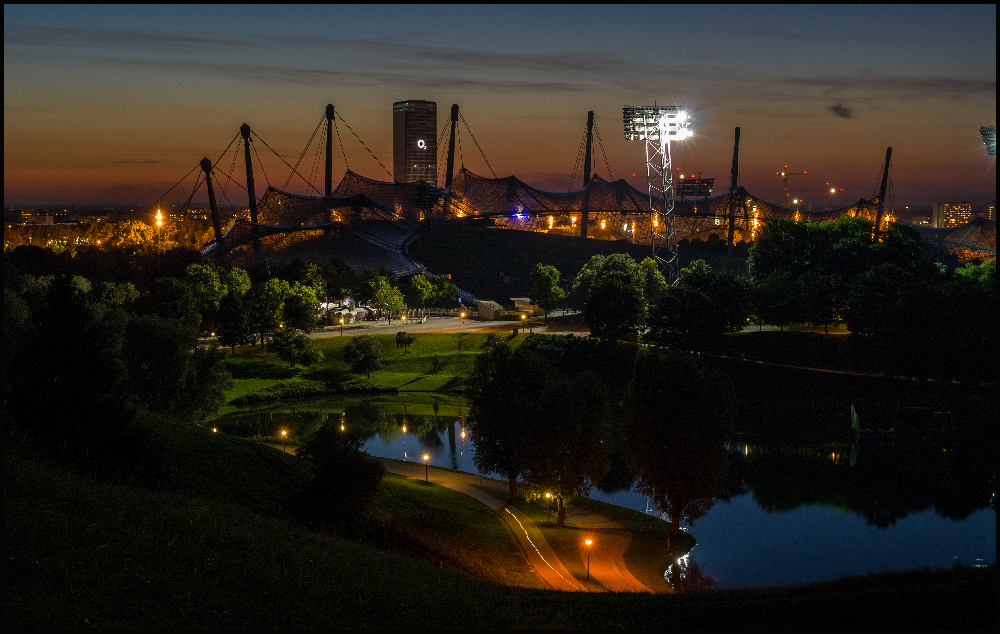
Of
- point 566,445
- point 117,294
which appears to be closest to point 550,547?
point 566,445

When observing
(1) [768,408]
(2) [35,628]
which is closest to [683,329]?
(1) [768,408]

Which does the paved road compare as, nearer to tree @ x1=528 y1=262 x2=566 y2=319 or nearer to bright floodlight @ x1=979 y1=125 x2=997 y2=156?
tree @ x1=528 y1=262 x2=566 y2=319

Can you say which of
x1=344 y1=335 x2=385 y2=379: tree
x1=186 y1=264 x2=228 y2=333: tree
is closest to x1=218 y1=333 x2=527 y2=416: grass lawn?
x1=344 y1=335 x2=385 y2=379: tree

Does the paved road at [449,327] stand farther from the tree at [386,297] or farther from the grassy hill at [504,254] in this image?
the grassy hill at [504,254]

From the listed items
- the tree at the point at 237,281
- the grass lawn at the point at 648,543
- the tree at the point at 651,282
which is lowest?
the grass lawn at the point at 648,543

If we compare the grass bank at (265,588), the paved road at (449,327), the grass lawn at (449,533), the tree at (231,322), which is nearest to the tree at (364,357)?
the paved road at (449,327)

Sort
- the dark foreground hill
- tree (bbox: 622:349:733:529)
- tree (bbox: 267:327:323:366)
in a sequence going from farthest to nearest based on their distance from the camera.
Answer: tree (bbox: 267:327:323:366)
tree (bbox: 622:349:733:529)
the dark foreground hill

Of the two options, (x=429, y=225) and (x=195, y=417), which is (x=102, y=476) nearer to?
(x=195, y=417)
